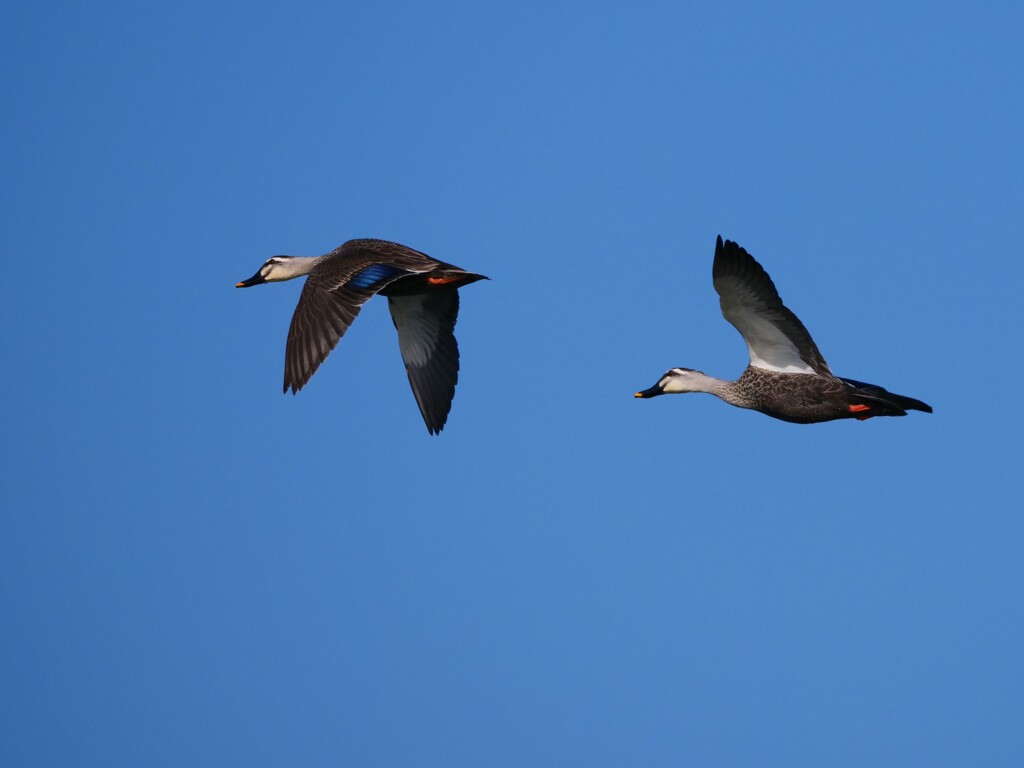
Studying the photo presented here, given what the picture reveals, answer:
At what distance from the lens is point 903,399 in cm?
1923

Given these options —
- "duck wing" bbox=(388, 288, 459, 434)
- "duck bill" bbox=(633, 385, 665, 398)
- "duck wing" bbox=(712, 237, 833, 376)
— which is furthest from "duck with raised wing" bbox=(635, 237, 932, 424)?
"duck wing" bbox=(388, 288, 459, 434)

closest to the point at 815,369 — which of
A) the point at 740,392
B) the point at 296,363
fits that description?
the point at 740,392

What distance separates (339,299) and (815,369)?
240 inches

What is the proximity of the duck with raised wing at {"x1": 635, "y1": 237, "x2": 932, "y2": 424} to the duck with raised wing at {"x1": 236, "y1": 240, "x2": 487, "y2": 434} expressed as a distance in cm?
363

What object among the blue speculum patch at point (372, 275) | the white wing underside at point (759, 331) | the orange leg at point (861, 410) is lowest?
the orange leg at point (861, 410)

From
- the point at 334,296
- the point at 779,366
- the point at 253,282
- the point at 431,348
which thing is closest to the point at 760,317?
the point at 779,366

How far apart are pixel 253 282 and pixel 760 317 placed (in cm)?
858

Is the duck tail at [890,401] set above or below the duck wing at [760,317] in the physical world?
below

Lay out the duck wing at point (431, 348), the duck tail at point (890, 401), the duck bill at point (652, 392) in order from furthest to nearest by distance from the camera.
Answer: the duck wing at point (431, 348) → the duck bill at point (652, 392) → the duck tail at point (890, 401)

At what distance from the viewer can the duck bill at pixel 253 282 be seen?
79.7 ft

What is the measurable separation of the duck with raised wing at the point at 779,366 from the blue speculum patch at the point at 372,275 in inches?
170

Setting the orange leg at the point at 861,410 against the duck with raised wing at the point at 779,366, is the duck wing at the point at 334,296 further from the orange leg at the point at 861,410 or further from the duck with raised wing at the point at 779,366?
the orange leg at the point at 861,410

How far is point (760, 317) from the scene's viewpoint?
1972 cm

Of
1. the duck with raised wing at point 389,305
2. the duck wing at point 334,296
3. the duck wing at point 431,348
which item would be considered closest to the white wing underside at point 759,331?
the duck with raised wing at point 389,305
